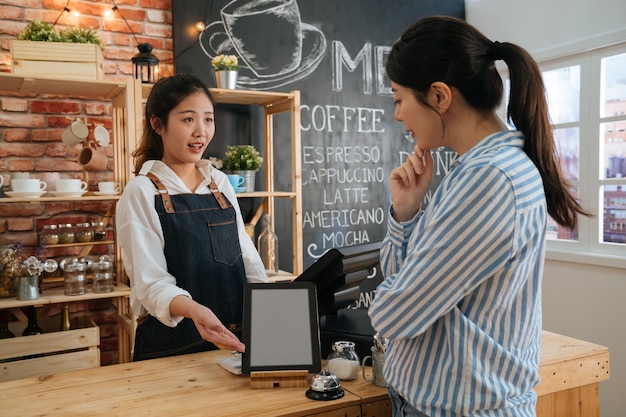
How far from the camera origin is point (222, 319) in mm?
2057

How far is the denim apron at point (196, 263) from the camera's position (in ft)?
6.42

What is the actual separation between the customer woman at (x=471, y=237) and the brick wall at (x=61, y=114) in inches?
95.7

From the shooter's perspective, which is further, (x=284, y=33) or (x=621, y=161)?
(x=284, y=33)

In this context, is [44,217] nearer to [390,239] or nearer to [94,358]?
[94,358]

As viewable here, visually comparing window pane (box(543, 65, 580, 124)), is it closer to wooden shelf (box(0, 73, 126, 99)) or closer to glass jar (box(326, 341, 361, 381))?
wooden shelf (box(0, 73, 126, 99))

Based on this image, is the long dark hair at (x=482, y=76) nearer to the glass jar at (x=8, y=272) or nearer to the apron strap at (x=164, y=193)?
the apron strap at (x=164, y=193)

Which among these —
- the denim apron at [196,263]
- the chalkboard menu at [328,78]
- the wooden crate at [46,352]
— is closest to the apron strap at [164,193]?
the denim apron at [196,263]

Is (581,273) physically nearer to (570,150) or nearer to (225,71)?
(570,150)

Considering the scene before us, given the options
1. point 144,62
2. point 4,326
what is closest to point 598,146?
point 144,62

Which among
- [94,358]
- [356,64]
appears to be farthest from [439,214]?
[356,64]

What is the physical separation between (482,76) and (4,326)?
272 cm

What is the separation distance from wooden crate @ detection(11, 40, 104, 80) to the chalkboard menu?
675mm

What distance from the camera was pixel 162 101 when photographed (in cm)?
200

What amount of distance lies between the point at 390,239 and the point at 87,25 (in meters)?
2.68
